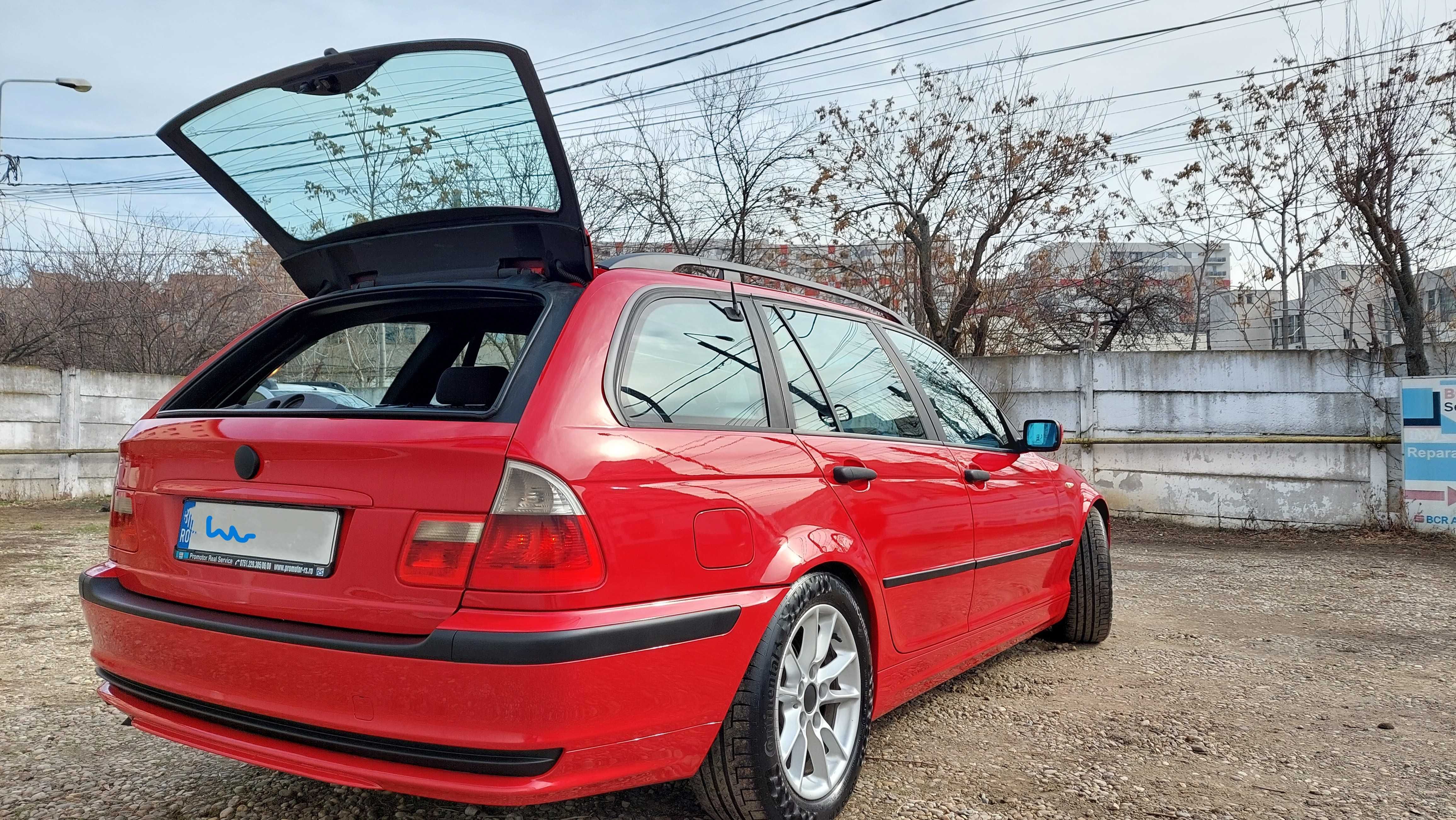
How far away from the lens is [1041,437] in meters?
3.82

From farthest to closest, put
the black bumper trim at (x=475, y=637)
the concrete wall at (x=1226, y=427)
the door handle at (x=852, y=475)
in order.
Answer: the concrete wall at (x=1226, y=427) < the door handle at (x=852, y=475) < the black bumper trim at (x=475, y=637)

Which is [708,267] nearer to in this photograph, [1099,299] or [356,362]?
[356,362]

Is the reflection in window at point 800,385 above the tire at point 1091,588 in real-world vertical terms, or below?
above

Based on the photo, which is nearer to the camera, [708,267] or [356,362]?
[708,267]

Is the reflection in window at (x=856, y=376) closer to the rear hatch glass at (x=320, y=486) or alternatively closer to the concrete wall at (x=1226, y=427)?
the rear hatch glass at (x=320, y=486)

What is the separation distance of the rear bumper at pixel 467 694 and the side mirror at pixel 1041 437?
6.36ft

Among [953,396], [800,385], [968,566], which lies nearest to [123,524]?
[800,385]

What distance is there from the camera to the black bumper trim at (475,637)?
185 centimetres

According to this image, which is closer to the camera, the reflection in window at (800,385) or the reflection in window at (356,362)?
the reflection in window at (800,385)

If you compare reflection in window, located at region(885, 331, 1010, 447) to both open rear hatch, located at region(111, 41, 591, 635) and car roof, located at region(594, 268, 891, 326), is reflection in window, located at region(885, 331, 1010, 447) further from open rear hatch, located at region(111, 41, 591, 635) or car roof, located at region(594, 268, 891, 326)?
open rear hatch, located at region(111, 41, 591, 635)

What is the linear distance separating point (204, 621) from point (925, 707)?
249 centimetres

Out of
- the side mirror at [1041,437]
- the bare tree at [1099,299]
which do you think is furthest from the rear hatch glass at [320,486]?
the bare tree at [1099,299]

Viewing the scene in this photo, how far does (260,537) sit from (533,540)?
0.67m

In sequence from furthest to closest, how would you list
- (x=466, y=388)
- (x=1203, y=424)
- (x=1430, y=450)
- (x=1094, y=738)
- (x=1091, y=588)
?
(x=1203, y=424)
(x=1430, y=450)
(x=1091, y=588)
(x=1094, y=738)
(x=466, y=388)
